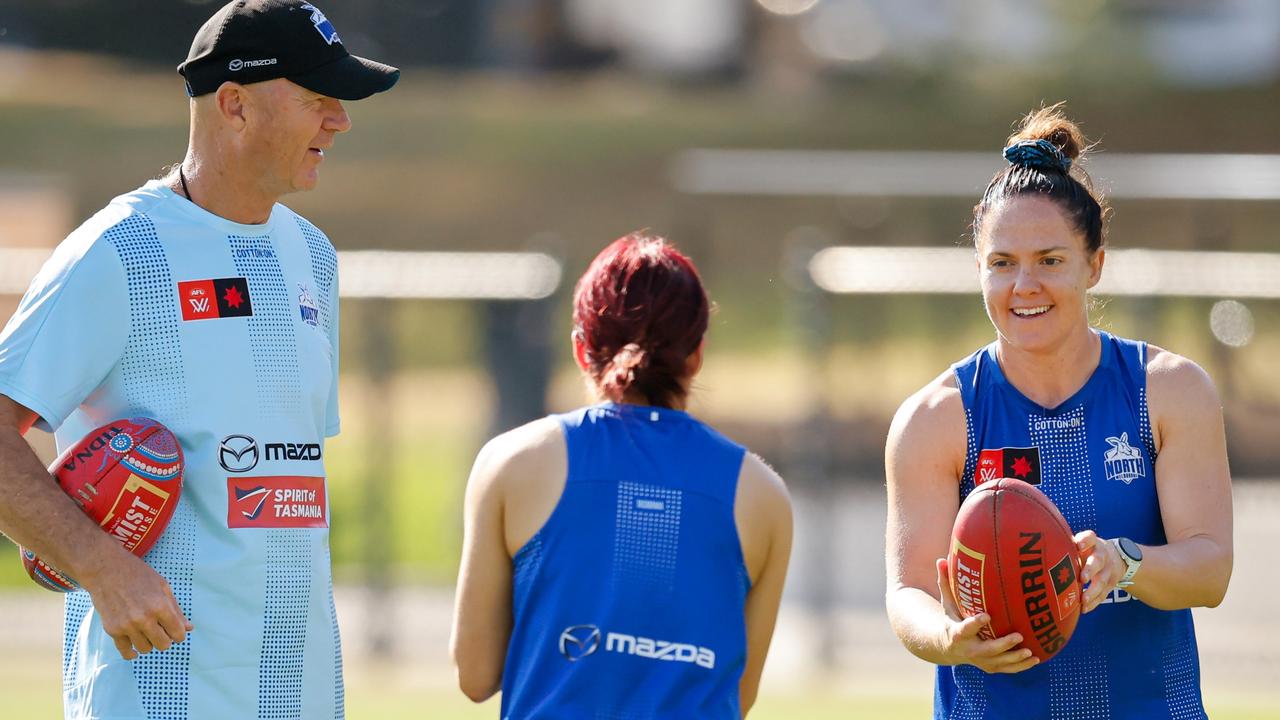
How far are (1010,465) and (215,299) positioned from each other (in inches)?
69.0

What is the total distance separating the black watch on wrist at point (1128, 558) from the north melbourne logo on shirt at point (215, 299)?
1884mm

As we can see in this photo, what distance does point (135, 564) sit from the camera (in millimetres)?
2975

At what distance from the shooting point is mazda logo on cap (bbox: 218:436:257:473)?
3172 mm

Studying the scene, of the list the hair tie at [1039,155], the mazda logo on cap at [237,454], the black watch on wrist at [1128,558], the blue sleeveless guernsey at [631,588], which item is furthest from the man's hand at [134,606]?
the hair tie at [1039,155]

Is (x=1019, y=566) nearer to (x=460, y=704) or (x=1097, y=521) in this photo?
(x=1097, y=521)

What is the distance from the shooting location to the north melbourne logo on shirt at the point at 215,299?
3.20 metres

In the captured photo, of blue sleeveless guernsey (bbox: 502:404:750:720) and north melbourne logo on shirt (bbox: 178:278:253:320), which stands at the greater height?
north melbourne logo on shirt (bbox: 178:278:253:320)

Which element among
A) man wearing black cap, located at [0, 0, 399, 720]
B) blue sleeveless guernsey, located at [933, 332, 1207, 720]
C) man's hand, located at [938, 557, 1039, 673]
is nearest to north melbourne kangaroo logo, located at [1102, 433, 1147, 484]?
blue sleeveless guernsey, located at [933, 332, 1207, 720]

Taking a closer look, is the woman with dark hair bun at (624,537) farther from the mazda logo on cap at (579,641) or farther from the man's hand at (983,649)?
the man's hand at (983,649)

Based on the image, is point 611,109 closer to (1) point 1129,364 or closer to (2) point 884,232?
(2) point 884,232

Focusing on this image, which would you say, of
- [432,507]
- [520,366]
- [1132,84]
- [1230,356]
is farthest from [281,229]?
[1132,84]

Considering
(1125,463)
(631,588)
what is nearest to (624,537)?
(631,588)

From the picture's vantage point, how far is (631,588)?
10.1ft

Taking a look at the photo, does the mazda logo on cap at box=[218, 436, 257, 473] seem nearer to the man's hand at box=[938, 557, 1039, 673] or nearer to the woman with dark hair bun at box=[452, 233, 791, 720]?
the woman with dark hair bun at box=[452, 233, 791, 720]
